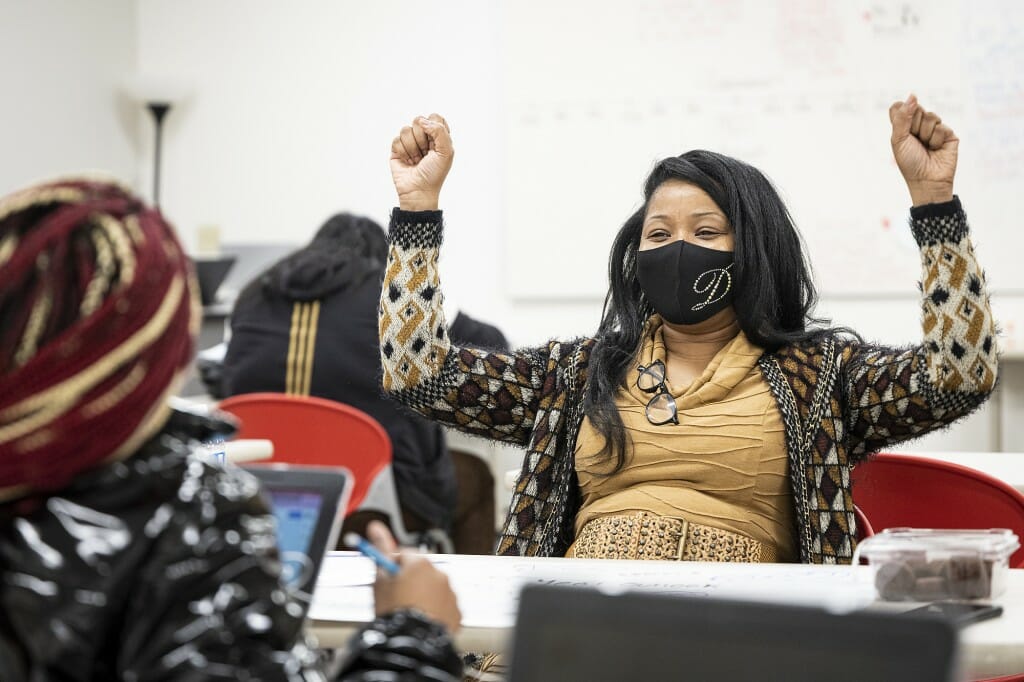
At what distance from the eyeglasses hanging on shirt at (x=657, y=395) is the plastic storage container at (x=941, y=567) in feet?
2.24

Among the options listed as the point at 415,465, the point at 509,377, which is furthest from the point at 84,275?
the point at 415,465

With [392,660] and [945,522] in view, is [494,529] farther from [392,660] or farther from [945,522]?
[392,660]

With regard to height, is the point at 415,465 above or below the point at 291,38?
below

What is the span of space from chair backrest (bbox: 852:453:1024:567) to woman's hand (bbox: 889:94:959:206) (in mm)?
468

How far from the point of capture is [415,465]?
3564 millimetres

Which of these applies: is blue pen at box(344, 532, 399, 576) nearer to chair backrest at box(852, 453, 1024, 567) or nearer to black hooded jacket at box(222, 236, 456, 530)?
chair backrest at box(852, 453, 1024, 567)

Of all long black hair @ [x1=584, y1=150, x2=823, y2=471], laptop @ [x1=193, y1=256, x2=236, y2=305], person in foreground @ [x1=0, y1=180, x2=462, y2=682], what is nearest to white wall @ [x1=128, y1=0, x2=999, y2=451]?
laptop @ [x1=193, y1=256, x2=236, y2=305]

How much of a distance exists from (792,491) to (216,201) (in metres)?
3.94

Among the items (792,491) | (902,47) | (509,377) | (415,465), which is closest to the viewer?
(792,491)

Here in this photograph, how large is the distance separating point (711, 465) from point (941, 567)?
0.65m

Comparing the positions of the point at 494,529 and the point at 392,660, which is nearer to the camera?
the point at 392,660

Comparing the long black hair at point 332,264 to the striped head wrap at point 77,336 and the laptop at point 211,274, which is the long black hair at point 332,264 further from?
the striped head wrap at point 77,336

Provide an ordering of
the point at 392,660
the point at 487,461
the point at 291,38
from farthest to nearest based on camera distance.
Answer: the point at 291,38 < the point at 487,461 < the point at 392,660

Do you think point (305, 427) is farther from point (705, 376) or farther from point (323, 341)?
point (705, 376)
